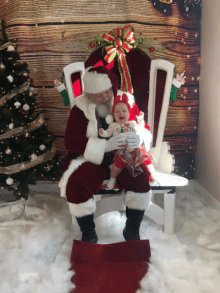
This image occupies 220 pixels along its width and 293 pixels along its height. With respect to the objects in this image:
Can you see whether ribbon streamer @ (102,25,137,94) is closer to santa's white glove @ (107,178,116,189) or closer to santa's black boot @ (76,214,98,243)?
santa's white glove @ (107,178,116,189)

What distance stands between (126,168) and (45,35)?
4.26 ft

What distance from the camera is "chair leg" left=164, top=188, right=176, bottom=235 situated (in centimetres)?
175

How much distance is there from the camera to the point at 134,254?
5.03 ft

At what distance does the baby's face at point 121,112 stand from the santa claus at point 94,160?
7 cm

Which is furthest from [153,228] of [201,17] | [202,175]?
[201,17]

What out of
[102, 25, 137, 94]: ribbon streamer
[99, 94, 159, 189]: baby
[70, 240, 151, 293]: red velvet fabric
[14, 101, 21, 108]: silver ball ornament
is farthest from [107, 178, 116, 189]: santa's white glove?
[14, 101, 21, 108]: silver ball ornament

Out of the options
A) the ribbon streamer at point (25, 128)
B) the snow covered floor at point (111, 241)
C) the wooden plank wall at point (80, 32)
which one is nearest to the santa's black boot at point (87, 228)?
the snow covered floor at point (111, 241)

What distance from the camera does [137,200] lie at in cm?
158

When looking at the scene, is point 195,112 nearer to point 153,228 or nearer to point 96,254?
point 153,228

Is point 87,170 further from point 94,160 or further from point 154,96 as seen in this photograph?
point 154,96

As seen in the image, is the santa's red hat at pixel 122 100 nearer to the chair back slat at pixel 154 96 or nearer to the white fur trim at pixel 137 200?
the chair back slat at pixel 154 96

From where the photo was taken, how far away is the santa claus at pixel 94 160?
1567 millimetres

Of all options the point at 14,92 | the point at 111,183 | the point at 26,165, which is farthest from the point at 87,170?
the point at 14,92

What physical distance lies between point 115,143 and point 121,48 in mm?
739
